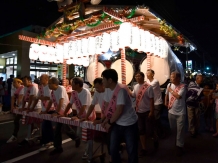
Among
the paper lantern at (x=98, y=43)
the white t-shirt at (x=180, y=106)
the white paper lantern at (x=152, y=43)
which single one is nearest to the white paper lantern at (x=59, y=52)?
the paper lantern at (x=98, y=43)

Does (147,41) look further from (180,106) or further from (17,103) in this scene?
(17,103)

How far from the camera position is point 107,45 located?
7758 mm

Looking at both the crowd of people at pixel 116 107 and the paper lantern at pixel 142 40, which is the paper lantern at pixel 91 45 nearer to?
the paper lantern at pixel 142 40

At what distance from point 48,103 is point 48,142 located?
1209 millimetres

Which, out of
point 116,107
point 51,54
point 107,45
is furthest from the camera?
point 51,54

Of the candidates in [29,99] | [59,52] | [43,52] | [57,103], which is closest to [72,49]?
[59,52]

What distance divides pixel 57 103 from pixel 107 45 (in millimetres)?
3461

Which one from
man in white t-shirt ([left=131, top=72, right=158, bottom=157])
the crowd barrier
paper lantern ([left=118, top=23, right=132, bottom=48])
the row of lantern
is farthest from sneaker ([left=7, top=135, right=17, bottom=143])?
paper lantern ([left=118, top=23, right=132, bottom=48])

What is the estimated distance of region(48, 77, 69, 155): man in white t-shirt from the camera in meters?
5.09

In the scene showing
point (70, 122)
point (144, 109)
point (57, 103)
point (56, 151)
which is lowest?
point (56, 151)

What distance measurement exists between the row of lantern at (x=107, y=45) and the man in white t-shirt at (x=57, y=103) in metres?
2.81

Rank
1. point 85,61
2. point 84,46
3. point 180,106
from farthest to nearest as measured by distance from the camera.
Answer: point 85,61 < point 84,46 < point 180,106

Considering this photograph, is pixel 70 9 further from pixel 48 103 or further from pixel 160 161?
pixel 160 161

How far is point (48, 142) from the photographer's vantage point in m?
5.69
